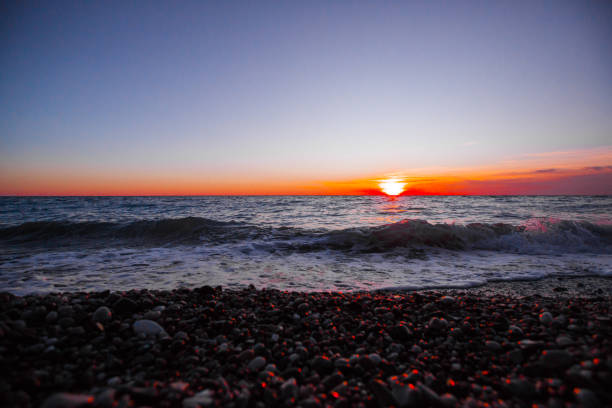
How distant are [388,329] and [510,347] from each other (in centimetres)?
104

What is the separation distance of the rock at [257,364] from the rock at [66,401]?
1.03 meters

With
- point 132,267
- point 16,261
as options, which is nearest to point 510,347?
point 132,267

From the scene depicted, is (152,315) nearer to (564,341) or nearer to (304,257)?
(564,341)

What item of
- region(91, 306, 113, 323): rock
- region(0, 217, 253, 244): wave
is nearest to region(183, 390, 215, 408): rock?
region(91, 306, 113, 323): rock

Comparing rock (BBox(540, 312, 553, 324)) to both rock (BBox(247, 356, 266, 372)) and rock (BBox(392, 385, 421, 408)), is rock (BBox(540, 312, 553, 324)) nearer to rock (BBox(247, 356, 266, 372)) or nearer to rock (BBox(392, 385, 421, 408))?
rock (BBox(392, 385, 421, 408))

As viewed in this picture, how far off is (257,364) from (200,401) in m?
0.61

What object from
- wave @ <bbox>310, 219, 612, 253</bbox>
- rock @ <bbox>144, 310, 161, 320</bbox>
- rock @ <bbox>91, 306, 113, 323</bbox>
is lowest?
wave @ <bbox>310, 219, 612, 253</bbox>

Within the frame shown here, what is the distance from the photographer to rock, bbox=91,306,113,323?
111 inches

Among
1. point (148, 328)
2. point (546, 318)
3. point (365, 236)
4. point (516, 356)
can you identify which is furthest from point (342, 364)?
point (365, 236)

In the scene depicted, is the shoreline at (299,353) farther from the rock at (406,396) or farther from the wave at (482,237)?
the wave at (482,237)

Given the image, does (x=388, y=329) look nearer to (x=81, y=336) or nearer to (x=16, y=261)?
(x=81, y=336)

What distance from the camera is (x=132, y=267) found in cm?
623

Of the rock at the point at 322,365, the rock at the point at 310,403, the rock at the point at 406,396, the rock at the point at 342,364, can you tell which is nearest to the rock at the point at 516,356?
the rock at the point at 406,396

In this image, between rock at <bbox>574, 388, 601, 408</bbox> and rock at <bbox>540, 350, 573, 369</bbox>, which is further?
rock at <bbox>540, 350, 573, 369</bbox>
